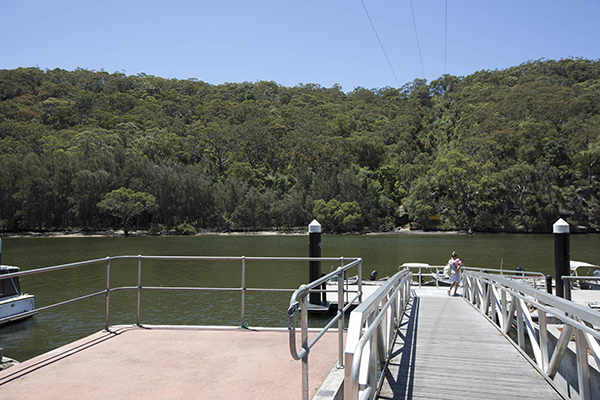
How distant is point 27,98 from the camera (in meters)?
119

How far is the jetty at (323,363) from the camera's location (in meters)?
3.39

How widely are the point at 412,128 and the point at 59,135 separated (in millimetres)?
83719

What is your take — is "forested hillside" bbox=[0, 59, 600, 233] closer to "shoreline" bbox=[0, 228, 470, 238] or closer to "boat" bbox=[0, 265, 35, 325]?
"shoreline" bbox=[0, 228, 470, 238]

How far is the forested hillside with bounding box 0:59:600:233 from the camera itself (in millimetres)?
72000

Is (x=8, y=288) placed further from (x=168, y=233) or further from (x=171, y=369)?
(x=168, y=233)

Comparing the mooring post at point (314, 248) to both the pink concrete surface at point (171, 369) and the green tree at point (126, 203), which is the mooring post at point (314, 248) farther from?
the green tree at point (126, 203)

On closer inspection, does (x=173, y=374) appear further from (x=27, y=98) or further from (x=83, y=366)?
(x=27, y=98)

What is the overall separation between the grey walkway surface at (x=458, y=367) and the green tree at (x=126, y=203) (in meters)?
68.6

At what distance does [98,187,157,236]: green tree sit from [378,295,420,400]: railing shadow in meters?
68.6

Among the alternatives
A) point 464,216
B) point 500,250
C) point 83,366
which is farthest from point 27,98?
point 83,366

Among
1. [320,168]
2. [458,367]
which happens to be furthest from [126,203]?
[458,367]

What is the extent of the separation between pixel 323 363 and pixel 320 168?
85.9 meters

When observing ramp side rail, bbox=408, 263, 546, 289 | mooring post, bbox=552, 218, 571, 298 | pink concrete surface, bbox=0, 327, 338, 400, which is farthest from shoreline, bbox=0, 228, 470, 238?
pink concrete surface, bbox=0, 327, 338, 400

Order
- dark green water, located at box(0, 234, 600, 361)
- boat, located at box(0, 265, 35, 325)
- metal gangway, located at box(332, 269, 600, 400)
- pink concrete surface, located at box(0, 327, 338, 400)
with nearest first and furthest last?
metal gangway, located at box(332, 269, 600, 400) → pink concrete surface, located at box(0, 327, 338, 400) → boat, located at box(0, 265, 35, 325) → dark green water, located at box(0, 234, 600, 361)
